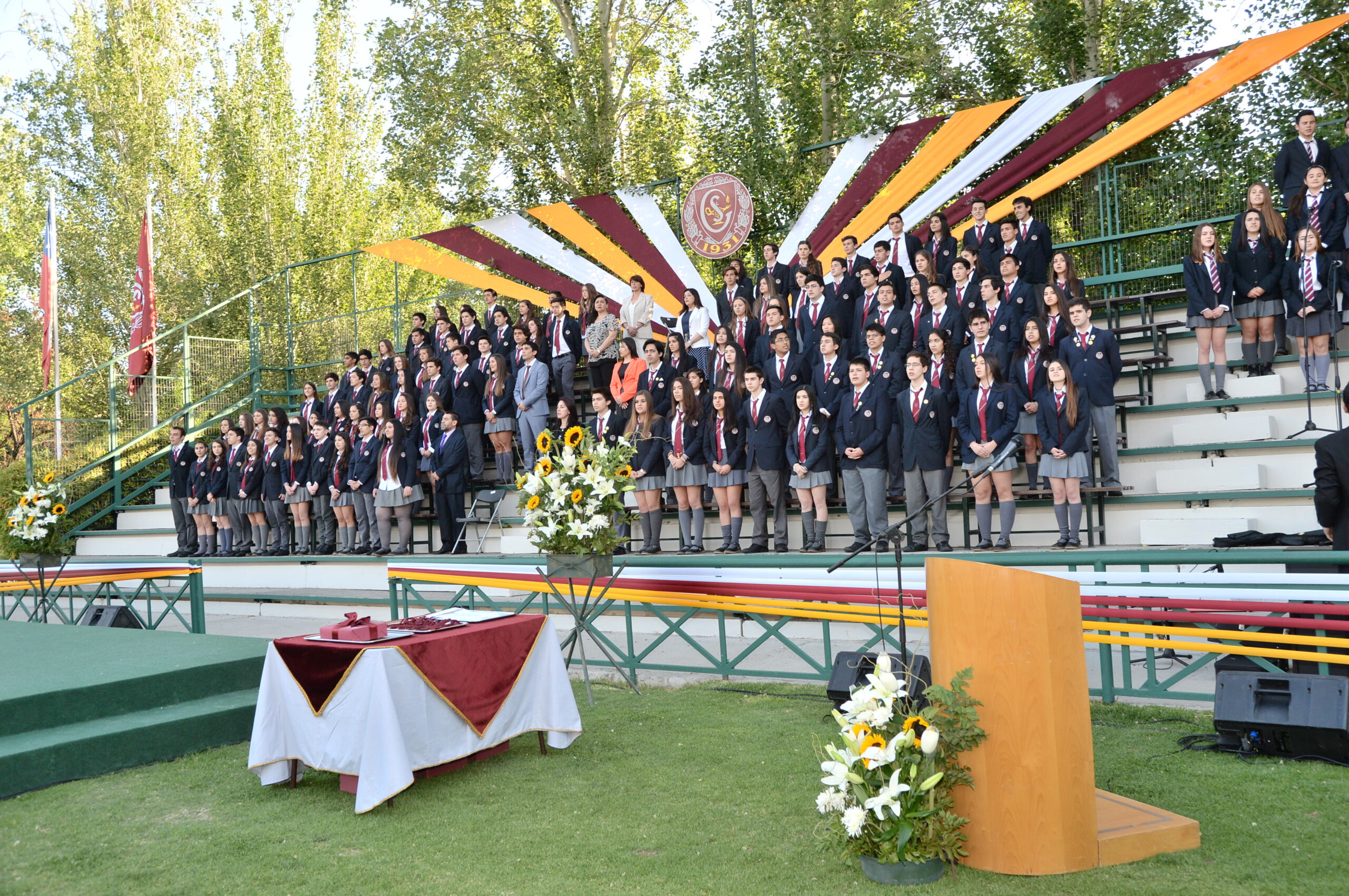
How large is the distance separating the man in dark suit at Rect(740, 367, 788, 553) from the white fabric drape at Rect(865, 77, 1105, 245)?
5004mm

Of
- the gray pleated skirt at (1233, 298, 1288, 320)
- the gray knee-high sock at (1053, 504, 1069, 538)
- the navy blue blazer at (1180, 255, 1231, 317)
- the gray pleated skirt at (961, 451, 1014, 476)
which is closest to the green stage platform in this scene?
the gray pleated skirt at (961, 451, 1014, 476)

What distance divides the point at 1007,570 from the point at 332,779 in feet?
11.8

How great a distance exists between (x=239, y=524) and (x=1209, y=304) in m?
12.4

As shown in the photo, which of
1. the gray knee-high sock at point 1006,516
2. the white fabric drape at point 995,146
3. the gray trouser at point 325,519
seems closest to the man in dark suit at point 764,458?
the gray knee-high sock at point 1006,516

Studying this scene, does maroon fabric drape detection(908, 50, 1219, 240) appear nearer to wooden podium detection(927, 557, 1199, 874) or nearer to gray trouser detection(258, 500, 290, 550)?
gray trouser detection(258, 500, 290, 550)

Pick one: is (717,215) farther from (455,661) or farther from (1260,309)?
(455,661)

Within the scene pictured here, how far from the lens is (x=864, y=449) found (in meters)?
9.74

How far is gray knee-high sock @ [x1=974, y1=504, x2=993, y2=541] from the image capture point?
9133 mm

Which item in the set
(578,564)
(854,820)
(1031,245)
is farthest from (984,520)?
(854,820)

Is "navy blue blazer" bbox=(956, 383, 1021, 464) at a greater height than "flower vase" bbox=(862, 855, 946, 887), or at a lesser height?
greater

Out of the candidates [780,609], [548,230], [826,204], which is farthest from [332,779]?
[548,230]

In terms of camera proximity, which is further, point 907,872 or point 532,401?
point 532,401

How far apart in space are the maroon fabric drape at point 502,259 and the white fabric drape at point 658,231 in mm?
1480

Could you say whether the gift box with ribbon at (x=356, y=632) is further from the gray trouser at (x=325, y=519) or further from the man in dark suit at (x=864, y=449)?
the gray trouser at (x=325, y=519)
